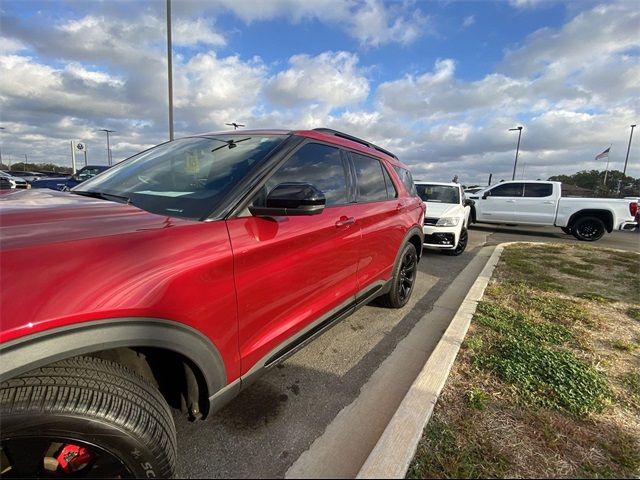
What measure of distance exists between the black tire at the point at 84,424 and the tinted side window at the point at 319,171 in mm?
1155

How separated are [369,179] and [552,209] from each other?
11136mm

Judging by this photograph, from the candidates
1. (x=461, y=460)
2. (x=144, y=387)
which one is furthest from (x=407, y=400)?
(x=144, y=387)

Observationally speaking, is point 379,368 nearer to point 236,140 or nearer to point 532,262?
point 236,140

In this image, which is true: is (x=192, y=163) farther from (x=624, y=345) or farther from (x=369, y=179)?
(x=624, y=345)

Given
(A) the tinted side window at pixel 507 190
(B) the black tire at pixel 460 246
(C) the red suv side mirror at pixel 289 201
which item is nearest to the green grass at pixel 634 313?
(B) the black tire at pixel 460 246

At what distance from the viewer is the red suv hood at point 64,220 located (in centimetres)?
124

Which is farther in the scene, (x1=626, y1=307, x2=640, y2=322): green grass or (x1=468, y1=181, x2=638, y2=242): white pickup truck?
(x1=468, y1=181, x2=638, y2=242): white pickup truck

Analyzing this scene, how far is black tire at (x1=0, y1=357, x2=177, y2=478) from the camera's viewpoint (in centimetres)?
116

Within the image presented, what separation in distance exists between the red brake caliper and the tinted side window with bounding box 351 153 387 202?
7.70 feet

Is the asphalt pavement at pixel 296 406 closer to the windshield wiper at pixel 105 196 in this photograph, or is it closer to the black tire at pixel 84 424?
the black tire at pixel 84 424

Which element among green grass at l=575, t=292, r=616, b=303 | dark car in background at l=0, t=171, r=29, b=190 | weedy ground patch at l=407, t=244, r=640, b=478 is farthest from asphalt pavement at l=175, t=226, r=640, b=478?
dark car in background at l=0, t=171, r=29, b=190

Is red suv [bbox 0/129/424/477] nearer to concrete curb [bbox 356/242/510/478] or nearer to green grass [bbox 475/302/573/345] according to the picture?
concrete curb [bbox 356/242/510/478]

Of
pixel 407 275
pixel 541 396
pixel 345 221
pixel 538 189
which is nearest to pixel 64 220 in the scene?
pixel 345 221

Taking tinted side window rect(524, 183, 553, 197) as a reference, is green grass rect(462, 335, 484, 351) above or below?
below
